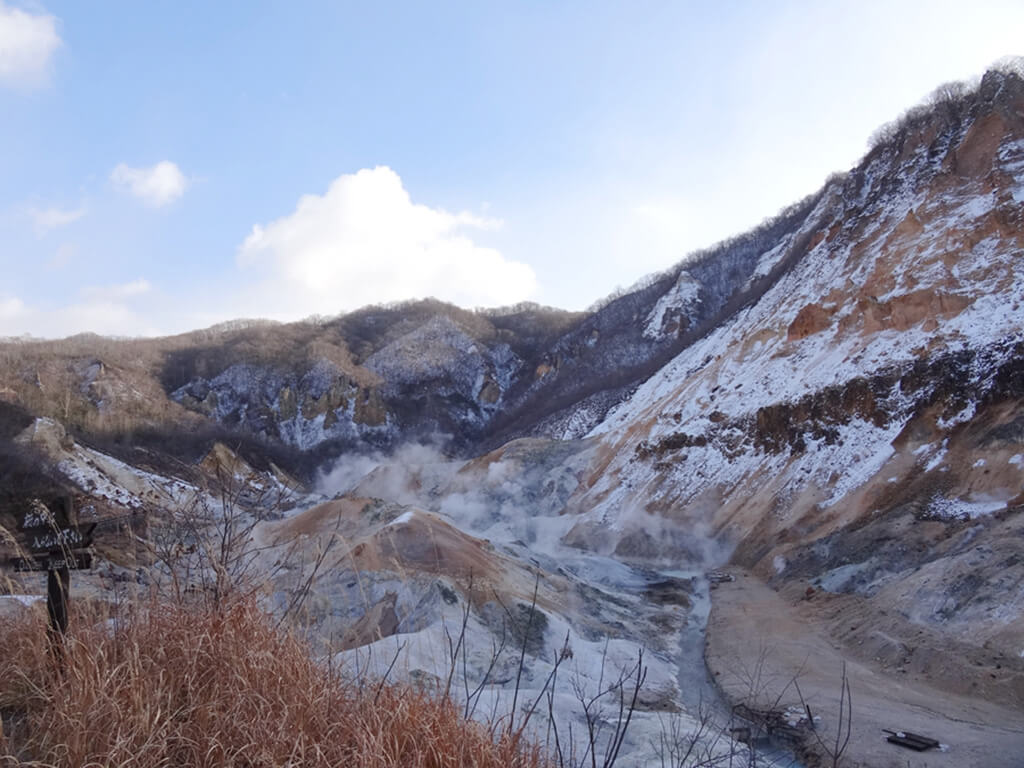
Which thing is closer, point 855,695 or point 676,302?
point 855,695

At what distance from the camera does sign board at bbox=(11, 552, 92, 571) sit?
4.25 meters

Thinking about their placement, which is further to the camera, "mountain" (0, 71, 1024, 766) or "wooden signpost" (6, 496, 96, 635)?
"mountain" (0, 71, 1024, 766)

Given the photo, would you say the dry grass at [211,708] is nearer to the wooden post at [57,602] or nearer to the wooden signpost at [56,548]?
the wooden post at [57,602]

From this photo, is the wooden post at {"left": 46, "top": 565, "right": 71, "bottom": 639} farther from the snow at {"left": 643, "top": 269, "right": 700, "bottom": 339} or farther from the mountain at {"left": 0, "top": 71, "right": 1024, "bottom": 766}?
the snow at {"left": 643, "top": 269, "right": 700, "bottom": 339}

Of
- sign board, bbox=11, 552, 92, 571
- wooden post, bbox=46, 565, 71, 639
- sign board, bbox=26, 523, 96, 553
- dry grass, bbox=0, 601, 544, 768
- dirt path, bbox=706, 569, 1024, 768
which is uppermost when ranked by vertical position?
sign board, bbox=26, 523, 96, 553

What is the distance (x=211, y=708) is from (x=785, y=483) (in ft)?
87.7

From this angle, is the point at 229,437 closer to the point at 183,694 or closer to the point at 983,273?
the point at 983,273

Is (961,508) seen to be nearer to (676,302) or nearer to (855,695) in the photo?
(855,695)

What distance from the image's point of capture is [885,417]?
83.4 ft

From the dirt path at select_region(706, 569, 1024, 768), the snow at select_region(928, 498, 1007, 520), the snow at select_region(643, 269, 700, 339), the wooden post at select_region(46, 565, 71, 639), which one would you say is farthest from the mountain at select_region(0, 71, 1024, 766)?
the snow at select_region(643, 269, 700, 339)

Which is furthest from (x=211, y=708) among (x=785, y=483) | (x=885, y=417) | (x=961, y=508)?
(x=885, y=417)

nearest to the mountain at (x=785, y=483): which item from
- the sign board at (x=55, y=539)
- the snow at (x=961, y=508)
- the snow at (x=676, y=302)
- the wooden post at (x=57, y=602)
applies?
the snow at (x=961, y=508)

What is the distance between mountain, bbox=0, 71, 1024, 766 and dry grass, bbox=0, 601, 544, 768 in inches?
26.5

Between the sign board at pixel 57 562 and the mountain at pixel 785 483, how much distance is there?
0.60 m
